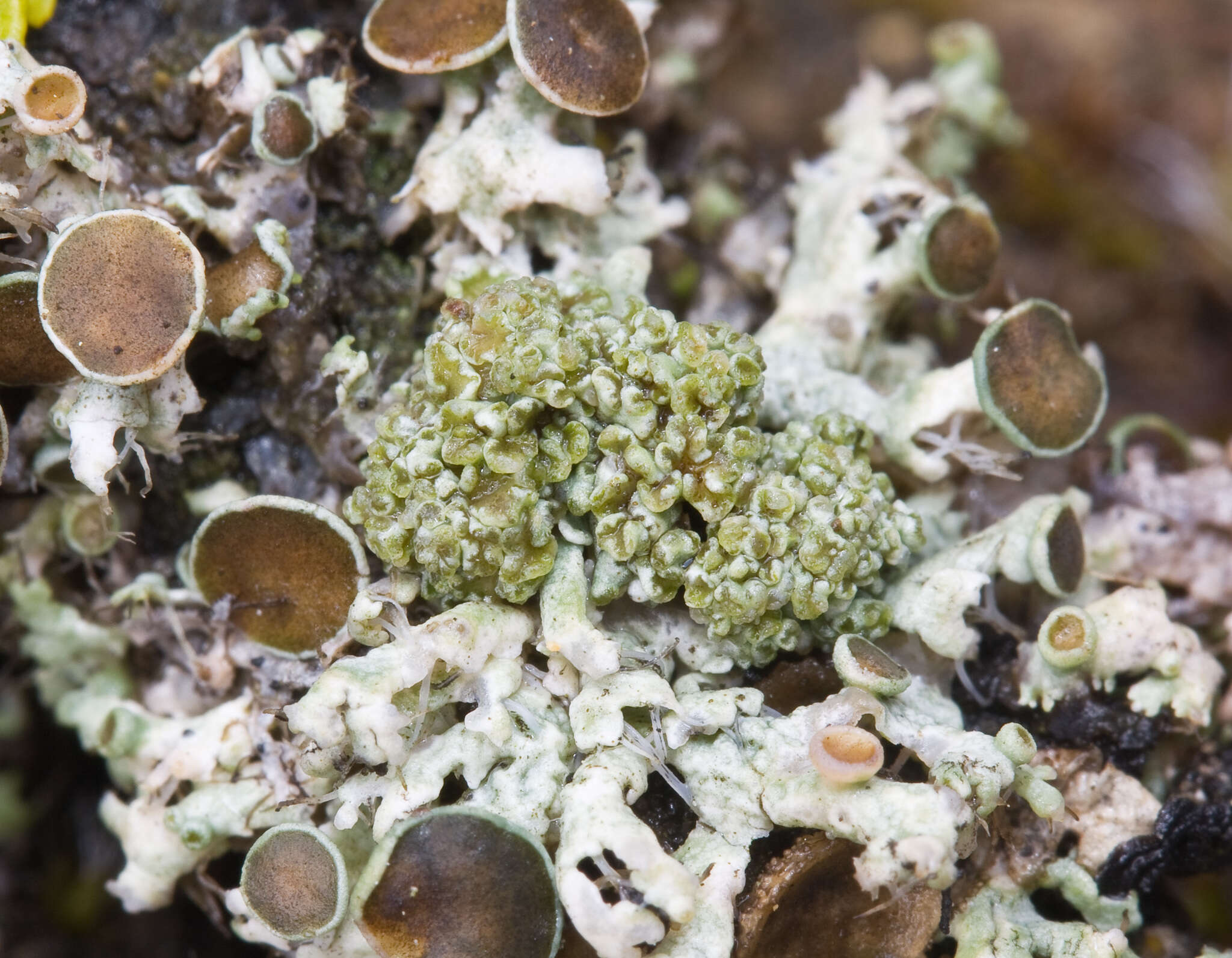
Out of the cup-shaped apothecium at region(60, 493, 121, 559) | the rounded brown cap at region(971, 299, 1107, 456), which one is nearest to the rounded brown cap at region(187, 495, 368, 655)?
the cup-shaped apothecium at region(60, 493, 121, 559)

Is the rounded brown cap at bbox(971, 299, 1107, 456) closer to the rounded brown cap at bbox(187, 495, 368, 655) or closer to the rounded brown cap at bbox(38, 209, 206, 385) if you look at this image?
the rounded brown cap at bbox(187, 495, 368, 655)

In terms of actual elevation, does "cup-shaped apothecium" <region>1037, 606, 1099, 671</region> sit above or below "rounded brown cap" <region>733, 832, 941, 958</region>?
above

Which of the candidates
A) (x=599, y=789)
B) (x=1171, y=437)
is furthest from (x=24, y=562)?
(x=1171, y=437)

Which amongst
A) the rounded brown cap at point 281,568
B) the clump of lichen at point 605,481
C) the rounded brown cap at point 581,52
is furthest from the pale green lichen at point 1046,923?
the rounded brown cap at point 581,52

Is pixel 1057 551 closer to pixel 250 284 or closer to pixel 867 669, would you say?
pixel 867 669

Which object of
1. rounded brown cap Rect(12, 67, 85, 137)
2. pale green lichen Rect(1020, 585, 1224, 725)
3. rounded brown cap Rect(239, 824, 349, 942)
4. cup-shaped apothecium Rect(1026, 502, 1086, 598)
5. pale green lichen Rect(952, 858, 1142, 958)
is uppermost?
rounded brown cap Rect(12, 67, 85, 137)

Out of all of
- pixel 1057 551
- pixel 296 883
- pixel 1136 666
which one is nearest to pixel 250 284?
pixel 296 883
